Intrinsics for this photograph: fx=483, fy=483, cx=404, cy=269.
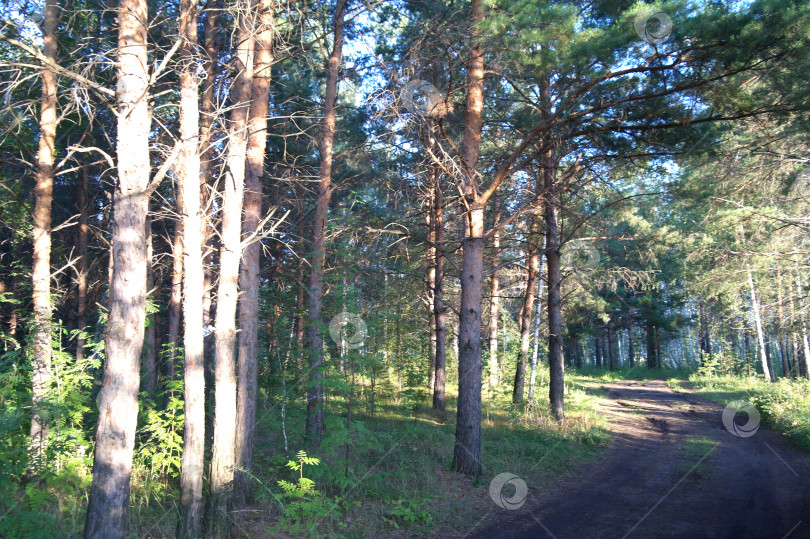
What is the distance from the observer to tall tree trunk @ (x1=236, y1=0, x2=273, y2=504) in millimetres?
7777

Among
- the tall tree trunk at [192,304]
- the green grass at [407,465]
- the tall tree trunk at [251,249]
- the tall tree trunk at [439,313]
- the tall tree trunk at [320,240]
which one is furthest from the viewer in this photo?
the tall tree trunk at [439,313]

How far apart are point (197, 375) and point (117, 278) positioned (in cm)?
231

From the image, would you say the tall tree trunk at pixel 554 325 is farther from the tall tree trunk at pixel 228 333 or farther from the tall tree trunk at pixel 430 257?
the tall tree trunk at pixel 228 333

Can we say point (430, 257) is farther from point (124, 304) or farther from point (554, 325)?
point (124, 304)

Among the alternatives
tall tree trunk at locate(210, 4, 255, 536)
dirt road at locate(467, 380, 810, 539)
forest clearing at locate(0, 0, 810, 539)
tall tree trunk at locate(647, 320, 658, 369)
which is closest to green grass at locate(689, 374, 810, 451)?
forest clearing at locate(0, 0, 810, 539)

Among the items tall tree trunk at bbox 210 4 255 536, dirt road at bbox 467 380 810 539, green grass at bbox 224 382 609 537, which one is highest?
tall tree trunk at bbox 210 4 255 536

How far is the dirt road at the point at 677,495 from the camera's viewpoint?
672 centimetres

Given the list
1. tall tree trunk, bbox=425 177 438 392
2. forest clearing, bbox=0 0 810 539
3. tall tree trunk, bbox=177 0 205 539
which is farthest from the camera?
tall tree trunk, bbox=425 177 438 392

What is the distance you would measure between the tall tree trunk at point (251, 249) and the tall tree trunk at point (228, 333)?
434 mm

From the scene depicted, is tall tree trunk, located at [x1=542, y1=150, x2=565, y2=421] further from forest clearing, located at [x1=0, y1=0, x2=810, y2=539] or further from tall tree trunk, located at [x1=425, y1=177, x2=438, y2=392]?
tall tree trunk, located at [x1=425, y1=177, x2=438, y2=392]

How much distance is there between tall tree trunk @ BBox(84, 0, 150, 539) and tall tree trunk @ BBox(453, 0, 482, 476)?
19.1 feet

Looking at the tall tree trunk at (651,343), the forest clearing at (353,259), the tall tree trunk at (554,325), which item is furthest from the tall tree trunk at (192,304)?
the tall tree trunk at (651,343)

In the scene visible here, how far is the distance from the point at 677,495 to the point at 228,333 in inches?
313

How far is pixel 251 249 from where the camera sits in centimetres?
838
